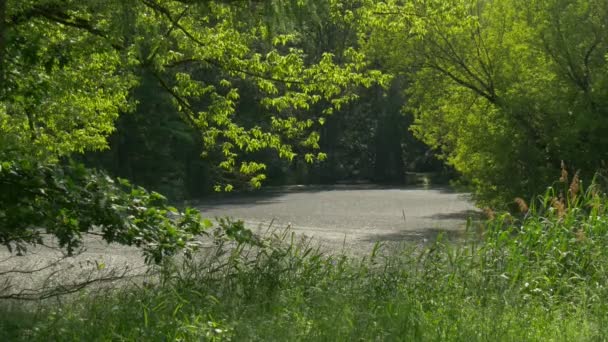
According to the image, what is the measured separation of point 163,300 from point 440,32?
17.6 metres

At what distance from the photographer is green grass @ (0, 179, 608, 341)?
19.2ft

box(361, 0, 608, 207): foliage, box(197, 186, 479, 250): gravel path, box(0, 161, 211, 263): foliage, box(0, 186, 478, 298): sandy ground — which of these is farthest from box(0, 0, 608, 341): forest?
box(197, 186, 479, 250): gravel path

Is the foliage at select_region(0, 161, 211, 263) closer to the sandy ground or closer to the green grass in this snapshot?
the green grass

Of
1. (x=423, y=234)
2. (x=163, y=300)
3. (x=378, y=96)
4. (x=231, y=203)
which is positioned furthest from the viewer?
(x=378, y=96)

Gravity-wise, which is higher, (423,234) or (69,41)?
(69,41)

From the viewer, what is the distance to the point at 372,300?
7008mm

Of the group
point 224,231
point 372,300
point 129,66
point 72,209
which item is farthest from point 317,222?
point 372,300

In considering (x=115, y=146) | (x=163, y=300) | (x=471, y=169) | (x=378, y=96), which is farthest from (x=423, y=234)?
(x=378, y=96)

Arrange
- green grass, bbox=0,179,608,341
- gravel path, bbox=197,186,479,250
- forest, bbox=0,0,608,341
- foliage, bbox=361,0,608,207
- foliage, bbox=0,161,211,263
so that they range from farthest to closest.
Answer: gravel path, bbox=197,186,479,250 < foliage, bbox=361,0,608,207 < foliage, bbox=0,161,211,263 < forest, bbox=0,0,608,341 < green grass, bbox=0,179,608,341

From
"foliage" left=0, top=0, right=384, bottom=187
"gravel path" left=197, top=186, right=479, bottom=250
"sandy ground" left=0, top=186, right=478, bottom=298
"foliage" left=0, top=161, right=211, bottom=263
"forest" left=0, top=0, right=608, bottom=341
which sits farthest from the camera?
"gravel path" left=197, top=186, right=479, bottom=250

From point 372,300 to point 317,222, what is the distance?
19702mm

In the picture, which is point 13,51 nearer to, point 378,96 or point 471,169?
point 471,169

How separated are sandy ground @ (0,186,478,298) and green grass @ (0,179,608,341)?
321cm

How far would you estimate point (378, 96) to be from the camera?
2280 inches
